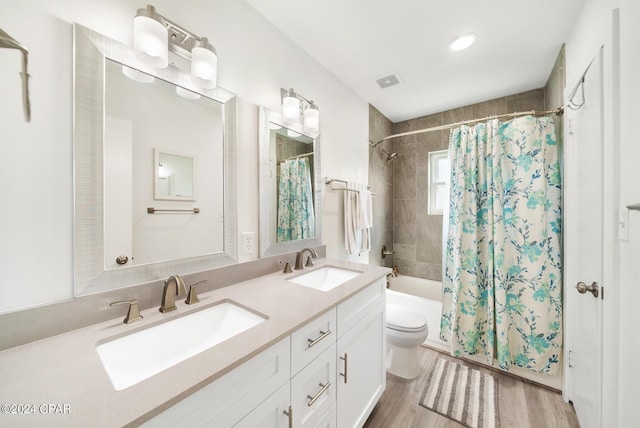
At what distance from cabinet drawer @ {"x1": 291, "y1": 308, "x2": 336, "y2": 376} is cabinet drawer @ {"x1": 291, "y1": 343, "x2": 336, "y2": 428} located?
0.03 metres

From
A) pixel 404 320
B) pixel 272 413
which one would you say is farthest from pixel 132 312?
pixel 404 320

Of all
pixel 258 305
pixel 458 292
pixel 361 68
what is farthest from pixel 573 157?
pixel 258 305

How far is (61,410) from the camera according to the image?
1.51ft

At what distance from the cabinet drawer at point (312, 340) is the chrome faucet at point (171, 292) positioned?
1.63ft

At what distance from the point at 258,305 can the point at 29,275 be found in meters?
Answer: 0.71

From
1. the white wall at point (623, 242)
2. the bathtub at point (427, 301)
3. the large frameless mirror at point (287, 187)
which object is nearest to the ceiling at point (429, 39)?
the white wall at point (623, 242)

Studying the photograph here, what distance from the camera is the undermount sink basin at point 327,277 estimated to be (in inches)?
58.9

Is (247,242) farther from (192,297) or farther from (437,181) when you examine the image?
(437,181)

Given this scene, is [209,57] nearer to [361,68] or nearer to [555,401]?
[361,68]

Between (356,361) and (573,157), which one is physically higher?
(573,157)

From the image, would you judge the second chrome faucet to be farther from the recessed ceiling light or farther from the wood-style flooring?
the recessed ceiling light

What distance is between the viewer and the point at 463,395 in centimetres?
161

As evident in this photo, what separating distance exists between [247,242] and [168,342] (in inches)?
23.0

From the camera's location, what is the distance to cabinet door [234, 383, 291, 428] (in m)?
0.68
